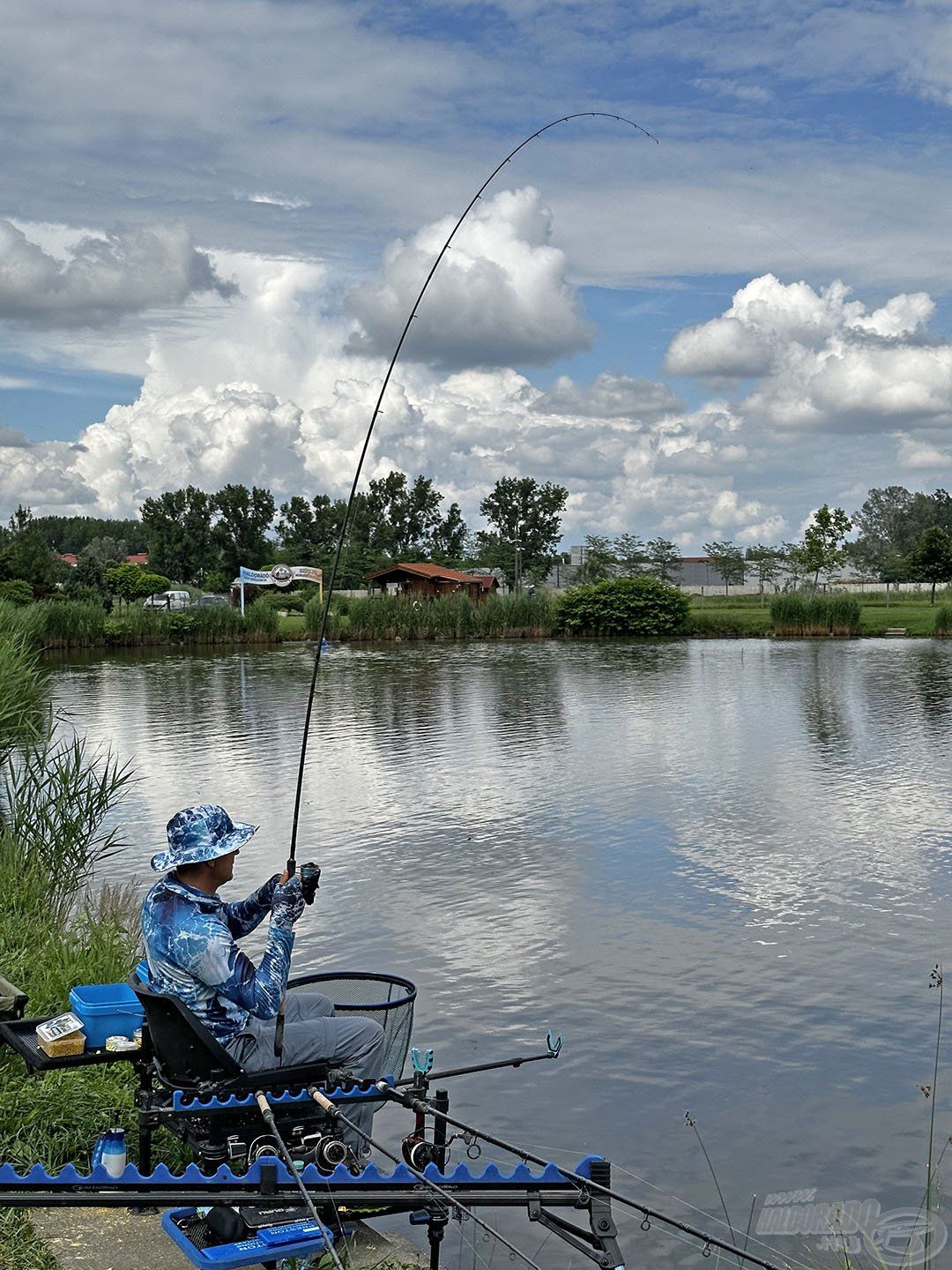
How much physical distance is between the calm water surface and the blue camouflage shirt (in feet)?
5.78

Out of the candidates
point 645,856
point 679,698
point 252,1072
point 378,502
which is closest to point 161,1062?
point 252,1072

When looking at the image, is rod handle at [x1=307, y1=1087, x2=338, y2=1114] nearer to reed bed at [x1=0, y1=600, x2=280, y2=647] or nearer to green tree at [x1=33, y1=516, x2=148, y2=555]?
reed bed at [x1=0, y1=600, x2=280, y2=647]

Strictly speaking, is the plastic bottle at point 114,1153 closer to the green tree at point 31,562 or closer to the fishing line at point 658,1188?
the fishing line at point 658,1188

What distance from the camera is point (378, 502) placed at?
93.1 metres

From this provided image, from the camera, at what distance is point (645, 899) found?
10.7 meters

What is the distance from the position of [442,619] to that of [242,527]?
51077mm

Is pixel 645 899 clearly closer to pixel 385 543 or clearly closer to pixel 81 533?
pixel 385 543

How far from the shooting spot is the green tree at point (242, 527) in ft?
317

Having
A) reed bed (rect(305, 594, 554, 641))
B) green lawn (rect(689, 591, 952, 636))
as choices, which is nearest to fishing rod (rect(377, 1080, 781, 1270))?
reed bed (rect(305, 594, 554, 641))

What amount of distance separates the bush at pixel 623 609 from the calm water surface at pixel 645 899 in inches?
1036

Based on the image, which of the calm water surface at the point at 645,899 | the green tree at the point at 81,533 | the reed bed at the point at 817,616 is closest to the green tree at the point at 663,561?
the reed bed at the point at 817,616

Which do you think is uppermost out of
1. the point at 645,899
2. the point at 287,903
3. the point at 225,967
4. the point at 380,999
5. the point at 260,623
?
the point at 260,623

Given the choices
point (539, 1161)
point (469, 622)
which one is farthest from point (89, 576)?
point (539, 1161)

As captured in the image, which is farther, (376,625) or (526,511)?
(526,511)
